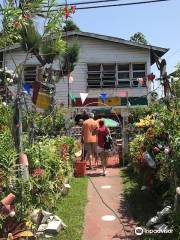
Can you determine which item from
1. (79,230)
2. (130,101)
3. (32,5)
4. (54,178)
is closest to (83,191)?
(54,178)

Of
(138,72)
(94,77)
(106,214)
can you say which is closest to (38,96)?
(106,214)

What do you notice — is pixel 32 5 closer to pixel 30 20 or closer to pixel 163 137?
pixel 30 20

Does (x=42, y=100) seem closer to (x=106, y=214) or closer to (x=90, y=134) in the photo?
(x=106, y=214)

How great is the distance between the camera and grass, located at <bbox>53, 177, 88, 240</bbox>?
22.9 feet

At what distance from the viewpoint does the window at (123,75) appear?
25.4 metres

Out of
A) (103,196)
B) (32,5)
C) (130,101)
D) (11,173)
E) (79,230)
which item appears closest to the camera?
(11,173)

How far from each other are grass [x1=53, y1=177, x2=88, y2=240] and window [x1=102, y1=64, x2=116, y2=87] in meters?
14.5

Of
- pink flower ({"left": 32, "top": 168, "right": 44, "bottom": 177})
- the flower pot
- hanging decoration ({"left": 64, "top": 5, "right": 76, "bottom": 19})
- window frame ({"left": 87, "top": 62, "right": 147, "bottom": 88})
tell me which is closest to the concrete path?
the flower pot

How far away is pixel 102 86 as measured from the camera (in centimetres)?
2534

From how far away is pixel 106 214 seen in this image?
8305 millimetres

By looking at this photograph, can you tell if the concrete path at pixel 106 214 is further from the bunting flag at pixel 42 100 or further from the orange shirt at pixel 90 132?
the bunting flag at pixel 42 100

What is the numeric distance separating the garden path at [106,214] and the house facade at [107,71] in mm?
13143

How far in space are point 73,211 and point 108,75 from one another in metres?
17.6

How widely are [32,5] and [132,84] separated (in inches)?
739
